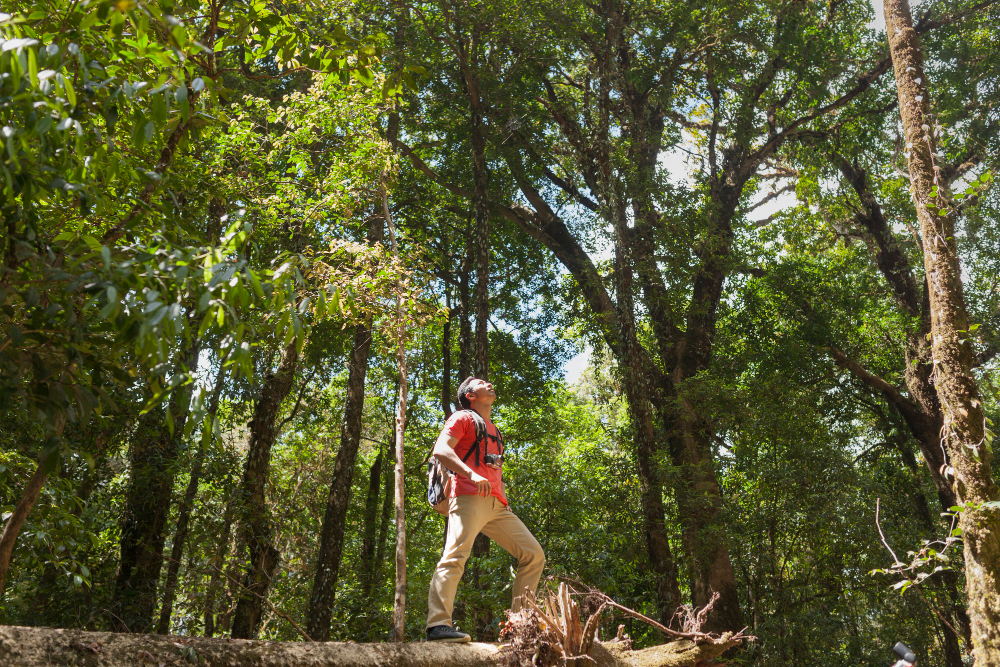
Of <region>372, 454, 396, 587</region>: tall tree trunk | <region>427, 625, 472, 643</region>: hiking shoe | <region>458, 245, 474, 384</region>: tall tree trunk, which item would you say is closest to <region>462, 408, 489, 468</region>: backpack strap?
<region>427, 625, 472, 643</region>: hiking shoe

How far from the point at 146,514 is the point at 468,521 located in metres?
5.57

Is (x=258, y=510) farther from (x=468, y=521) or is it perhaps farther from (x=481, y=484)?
(x=481, y=484)

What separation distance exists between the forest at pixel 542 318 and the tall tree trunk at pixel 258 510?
1.9 inches

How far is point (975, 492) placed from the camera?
4332 millimetres

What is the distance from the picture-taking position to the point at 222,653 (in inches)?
→ 104

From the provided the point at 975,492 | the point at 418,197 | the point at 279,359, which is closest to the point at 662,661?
the point at 975,492

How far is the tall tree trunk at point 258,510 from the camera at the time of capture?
7.93m

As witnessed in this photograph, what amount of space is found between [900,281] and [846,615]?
6.45 m

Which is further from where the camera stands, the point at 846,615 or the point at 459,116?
the point at 459,116

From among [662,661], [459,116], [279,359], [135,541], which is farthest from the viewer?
[459,116]

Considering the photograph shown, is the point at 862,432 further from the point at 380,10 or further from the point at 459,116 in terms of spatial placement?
the point at 380,10

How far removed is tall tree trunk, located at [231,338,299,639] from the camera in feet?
26.0

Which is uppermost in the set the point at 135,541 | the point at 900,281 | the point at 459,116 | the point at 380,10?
the point at 380,10

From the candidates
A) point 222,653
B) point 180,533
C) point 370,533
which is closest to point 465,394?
point 222,653
